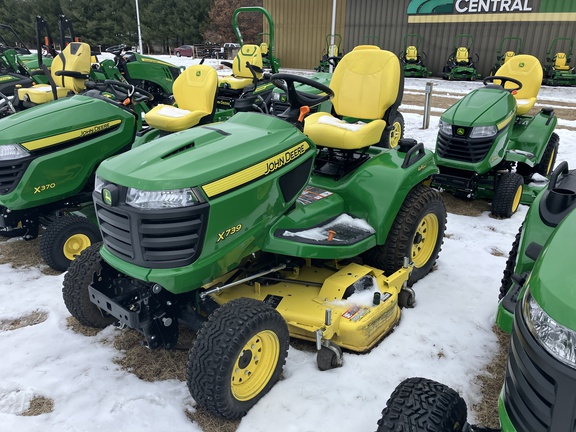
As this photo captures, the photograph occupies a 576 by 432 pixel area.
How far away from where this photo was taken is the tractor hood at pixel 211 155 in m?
2.35

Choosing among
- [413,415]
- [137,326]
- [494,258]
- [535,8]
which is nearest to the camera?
[413,415]

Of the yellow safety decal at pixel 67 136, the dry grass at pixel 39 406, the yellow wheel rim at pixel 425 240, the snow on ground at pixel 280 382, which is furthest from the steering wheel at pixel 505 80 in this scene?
the dry grass at pixel 39 406

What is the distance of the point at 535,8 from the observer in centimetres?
1841

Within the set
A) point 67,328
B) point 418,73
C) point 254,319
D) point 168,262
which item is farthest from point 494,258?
point 418,73

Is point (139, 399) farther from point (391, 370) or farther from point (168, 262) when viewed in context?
point (391, 370)

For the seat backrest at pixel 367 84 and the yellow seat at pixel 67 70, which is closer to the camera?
the seat backrest at pixel 367 84

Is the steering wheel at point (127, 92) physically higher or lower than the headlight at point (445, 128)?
higher

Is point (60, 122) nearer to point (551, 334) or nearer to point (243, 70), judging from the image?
point (551, 334)

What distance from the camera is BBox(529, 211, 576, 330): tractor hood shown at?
132 centimetres

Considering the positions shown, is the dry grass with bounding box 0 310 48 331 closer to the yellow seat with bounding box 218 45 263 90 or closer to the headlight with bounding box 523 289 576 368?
the headlight with bounding box 523 289 576 368

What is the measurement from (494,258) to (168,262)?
10.0 feet

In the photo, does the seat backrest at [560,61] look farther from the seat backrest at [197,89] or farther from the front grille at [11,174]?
the front grille at [11,174]

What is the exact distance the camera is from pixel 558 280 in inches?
55.0

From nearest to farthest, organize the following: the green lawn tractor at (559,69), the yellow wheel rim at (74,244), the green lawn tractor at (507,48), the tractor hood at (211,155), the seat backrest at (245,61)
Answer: the tractor hood at (211,155)
the yellow wheel rim at (74,244)
the seat backrest at (245,61)
the green lawn tractor at (559,69)
the green lawn tractor at (507,48)
